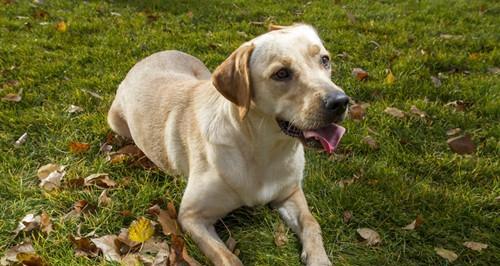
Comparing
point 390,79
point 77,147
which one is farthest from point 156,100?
point 390,79

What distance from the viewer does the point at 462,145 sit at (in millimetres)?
4004

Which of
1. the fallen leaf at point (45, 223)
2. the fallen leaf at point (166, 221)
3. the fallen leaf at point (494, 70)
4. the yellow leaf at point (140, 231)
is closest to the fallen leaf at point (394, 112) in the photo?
the fallen leaf at point (494, 70)

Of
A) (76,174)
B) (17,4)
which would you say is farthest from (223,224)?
(17,4)

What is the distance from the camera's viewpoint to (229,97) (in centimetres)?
291

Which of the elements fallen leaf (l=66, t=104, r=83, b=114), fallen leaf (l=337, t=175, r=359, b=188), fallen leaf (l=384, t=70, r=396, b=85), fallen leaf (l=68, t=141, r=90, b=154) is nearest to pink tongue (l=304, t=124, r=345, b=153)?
fallen leaf (l=337, t=175, r=359, b=188)

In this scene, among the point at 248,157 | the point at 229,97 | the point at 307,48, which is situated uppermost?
the point at 307,48

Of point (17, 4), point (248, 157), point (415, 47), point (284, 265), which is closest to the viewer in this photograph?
point (284, 265)

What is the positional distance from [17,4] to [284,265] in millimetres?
6265

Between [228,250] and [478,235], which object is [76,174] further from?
[478,235]

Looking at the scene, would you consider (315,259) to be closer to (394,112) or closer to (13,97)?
(394,112)

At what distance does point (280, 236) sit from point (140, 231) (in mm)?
835

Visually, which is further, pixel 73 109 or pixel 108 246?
pixel 73 109

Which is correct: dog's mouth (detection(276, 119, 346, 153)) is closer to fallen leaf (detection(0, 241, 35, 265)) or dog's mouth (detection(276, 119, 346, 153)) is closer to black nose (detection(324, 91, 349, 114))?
black nose (detection(324, 91, 349, 114))

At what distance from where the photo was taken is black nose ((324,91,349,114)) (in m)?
2.67
